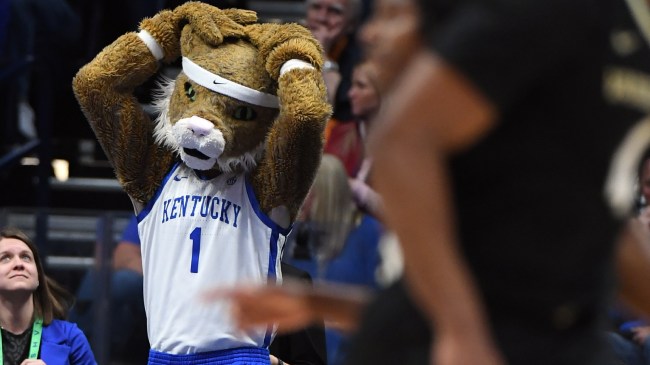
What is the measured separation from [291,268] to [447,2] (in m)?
2.99

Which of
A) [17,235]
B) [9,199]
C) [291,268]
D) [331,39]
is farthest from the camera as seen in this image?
[9,199]

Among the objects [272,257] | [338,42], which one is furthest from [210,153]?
[338,42]

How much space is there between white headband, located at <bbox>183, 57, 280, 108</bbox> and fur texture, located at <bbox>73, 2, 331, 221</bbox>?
17mm

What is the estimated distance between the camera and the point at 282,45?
12.6 ft

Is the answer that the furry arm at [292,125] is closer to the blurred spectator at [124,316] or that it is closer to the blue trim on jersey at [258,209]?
the blue trim on jersey at [258,209]

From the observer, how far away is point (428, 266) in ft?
4.72

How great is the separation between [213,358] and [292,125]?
2.30 feet

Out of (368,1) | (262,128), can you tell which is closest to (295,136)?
(262,128)

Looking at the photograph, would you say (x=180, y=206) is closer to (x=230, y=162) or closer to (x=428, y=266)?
(x=230, y=162)

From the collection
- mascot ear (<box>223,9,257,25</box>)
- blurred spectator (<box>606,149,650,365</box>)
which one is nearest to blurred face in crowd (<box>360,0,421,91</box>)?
mascot ear (<box>223,9,257,25</box>)

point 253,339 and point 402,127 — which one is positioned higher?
point 402,127

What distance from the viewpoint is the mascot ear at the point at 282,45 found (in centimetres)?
383

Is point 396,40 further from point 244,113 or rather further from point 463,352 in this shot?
point 244,113

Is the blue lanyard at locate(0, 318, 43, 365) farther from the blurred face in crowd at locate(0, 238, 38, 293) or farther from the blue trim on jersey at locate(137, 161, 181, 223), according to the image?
the blue trim on jersey at locate(137, 161, 181, 223)
